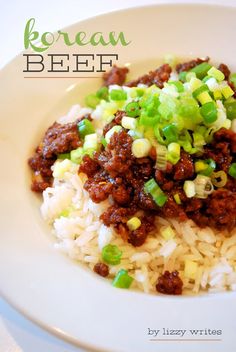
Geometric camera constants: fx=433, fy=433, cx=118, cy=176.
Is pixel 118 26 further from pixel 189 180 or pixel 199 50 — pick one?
pixel 189 180

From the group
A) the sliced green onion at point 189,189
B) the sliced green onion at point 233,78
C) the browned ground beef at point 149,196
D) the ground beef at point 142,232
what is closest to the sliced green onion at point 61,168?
the browned ground beef at point 149,196

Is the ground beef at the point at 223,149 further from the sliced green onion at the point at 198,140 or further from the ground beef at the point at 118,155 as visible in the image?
the ground beef at the point at 118,155

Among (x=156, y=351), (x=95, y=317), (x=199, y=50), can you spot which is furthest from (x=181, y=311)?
(x=199, y=50)

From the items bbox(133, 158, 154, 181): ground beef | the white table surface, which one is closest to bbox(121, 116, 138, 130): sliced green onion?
bbox(133, 158, 154, 181): ground beef

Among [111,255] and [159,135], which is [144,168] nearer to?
[159,135]

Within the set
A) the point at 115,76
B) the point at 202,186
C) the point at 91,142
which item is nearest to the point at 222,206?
the point at 202,186

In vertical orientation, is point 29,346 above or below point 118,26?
below
